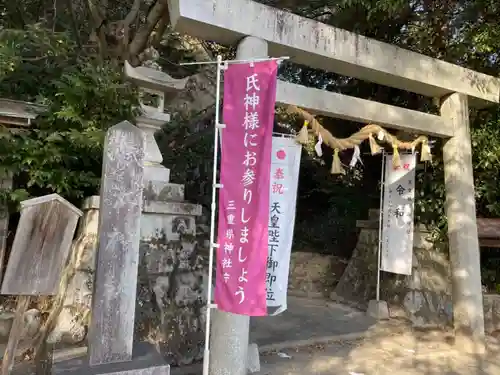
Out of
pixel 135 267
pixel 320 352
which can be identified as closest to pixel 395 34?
pixel 320 352

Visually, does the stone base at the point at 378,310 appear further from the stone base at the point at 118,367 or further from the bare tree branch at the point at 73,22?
the bare tree branch at the point at 73,22

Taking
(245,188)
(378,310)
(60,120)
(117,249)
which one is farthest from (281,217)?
(378,310)

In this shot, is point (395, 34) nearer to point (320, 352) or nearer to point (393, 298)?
point (393, 298)

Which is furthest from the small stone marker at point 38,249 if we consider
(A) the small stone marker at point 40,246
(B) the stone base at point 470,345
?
(B) the stone base at point 470,345

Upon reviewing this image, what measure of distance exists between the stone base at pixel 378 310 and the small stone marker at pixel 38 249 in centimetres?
692

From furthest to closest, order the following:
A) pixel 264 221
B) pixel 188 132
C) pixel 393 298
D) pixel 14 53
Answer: pixel 188 132 → pixel 393 298 → pixel 14 53 → pixel 264 221

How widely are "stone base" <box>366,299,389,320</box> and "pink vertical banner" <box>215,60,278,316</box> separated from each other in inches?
208

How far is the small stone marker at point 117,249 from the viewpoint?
3293mm

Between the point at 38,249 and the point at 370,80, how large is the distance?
4970 mm

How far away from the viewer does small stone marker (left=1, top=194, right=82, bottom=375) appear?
130 inches

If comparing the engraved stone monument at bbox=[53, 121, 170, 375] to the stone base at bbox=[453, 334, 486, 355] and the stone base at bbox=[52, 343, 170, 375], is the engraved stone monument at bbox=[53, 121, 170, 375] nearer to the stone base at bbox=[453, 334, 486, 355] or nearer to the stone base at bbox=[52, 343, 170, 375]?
the stone base at bbox=[52, 343, 170, 375]

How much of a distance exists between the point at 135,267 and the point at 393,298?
7101 mm

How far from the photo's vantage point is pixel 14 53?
19.9 ft

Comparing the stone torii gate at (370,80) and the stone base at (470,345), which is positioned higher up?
the stone torii gate at (370,80)
